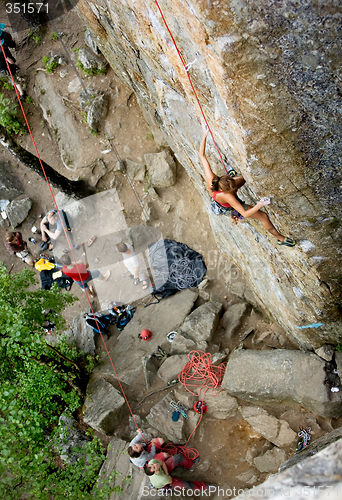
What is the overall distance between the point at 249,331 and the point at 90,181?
21.0ft

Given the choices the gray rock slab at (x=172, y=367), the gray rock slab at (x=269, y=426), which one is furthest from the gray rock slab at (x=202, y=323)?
the gray rock slab at (x=269, y=426)

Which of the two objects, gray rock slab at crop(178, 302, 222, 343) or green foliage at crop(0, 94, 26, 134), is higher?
green foliage at crop(0, 94, 26, 134)

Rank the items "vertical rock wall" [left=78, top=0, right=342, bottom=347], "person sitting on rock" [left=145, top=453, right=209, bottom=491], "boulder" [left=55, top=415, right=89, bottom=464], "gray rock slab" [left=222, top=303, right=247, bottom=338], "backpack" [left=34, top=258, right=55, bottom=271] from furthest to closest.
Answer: "backpack" [left=34, top=258, right=55, bottom=271] < "gray rock slab" [left=222, top=303, right=247, bottom=338] < "boulder" [left=55, top=415, right=89, bottom=464] < "person sitting on rock" [left=145, top=453, right=209, bottom=491] < "vertical rock wall" [left=78, top=0, right=342, bottom=347]

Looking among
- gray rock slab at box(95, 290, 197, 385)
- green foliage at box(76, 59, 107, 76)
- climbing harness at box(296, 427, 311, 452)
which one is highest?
green foliage at box(76, 59, 107, 76)

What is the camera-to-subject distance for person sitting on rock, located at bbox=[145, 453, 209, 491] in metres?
4.33

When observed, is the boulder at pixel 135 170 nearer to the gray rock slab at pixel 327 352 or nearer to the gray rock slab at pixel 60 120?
the gray rock slab at pixel 60 120

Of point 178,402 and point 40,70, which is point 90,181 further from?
point 178,402

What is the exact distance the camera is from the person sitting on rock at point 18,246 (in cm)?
920

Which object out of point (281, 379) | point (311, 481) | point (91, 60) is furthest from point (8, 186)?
point (311, 481)

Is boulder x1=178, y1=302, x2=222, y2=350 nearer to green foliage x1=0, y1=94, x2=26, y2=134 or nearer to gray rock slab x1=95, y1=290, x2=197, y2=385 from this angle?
gray rock slab x1=95, y1=290, x2=197, y2=385

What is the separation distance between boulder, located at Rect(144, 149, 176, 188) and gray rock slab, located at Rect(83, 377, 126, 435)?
4932mm

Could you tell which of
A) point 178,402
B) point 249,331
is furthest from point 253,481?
point 249,331

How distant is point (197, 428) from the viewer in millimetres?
5379

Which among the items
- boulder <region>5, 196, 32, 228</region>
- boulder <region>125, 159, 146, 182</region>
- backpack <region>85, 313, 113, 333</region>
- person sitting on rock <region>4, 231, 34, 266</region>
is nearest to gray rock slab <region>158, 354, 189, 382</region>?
backpack <region>85, 313, 113, 333</region>
